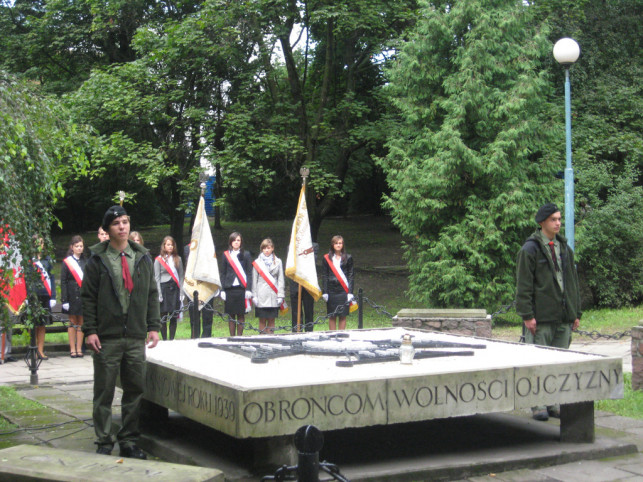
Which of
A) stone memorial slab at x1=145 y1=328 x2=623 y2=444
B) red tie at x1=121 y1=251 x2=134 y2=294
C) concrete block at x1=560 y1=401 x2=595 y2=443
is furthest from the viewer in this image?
concrete block at x1=560 y1=401 x2=595 y2=443

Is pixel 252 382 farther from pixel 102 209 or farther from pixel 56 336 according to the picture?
pixel 102 209

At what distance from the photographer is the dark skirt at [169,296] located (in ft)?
44.0

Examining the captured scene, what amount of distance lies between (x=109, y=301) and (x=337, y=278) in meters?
7.23

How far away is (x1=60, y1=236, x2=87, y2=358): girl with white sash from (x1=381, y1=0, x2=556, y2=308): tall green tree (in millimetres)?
7696

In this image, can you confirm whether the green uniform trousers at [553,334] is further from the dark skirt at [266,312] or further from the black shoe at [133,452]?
the dark skirt at [266,312]

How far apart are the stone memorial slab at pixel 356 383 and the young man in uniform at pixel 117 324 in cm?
30

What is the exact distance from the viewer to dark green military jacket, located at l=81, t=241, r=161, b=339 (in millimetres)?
6445

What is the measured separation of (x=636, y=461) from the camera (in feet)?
21.2

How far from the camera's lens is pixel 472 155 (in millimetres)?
17297

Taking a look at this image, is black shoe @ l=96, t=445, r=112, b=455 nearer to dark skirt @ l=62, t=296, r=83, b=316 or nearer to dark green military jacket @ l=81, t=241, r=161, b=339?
dark green military jacket @ l=81, t=241, r=161, b=339

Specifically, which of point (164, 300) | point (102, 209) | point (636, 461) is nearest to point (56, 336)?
point (164, 300)

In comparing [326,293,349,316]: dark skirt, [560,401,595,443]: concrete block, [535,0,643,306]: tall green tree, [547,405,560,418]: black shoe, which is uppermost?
[535,0,643,306]: tall green tree

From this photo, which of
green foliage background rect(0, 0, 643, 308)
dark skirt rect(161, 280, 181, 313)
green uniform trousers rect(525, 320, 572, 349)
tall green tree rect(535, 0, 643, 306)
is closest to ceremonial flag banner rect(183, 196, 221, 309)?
dark skirt rect(161, 280, 181, 313)

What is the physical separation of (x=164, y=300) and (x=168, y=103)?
34.5 ft
